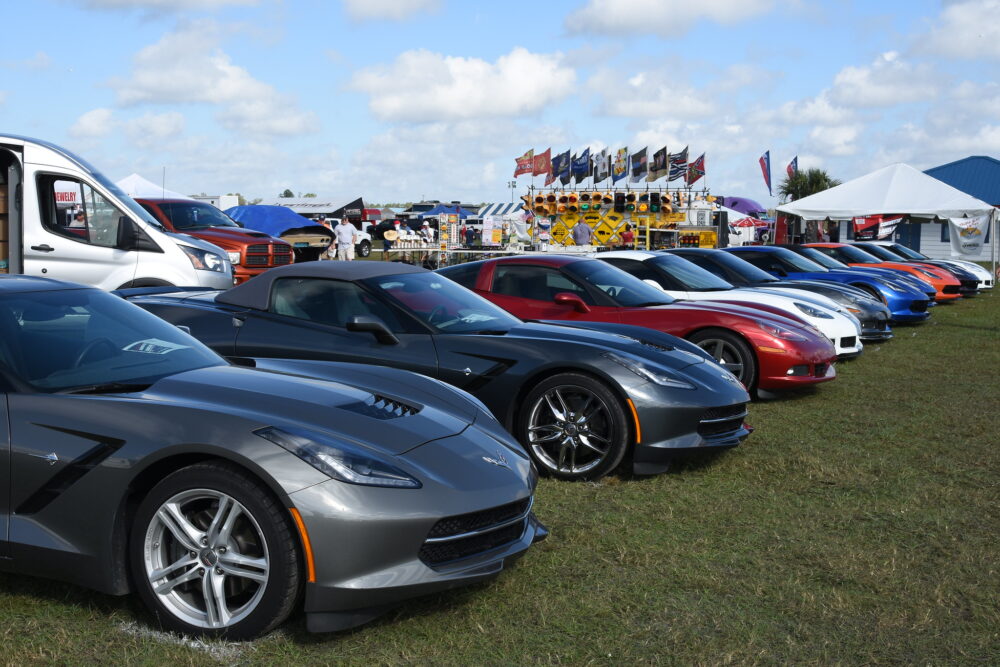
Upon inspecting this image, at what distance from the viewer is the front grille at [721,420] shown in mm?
5527

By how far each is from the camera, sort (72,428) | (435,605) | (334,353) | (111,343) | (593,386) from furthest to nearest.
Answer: (334,353) → (593,386) → (111,343) → (435,605) → (72,428)

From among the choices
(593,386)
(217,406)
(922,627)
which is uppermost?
(217,406)

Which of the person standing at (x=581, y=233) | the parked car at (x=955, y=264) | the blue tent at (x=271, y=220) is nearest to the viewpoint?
the parked car at (x=955, y=264)

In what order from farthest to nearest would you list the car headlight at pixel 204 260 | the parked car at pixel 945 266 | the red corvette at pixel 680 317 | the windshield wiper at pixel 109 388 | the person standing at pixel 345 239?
the person standing at pixel 345 239
the parked car at pixel 945 266
the car headlight at pixel 204 260
the red corvette at pixel 680 317
the windshield wiper at pixel 109 388

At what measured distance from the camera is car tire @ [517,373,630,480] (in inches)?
213

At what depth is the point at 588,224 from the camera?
26.5m

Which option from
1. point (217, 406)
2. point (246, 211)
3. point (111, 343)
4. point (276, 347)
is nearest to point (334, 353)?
point (276, 347)

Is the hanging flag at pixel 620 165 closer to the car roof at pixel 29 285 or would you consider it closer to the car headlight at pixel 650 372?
the car headlight at pixel 650 372

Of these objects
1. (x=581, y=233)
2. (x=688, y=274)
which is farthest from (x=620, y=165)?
(x=688, y=274)

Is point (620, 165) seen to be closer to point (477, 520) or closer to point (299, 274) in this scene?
point (299, 274)

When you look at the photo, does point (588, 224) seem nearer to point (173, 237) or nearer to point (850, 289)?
point (850, 289)

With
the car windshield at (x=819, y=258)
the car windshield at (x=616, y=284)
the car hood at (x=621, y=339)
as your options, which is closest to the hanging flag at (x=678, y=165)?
the car windshield at (x=819, y=258)

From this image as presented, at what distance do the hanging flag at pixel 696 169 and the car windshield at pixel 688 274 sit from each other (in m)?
21.3

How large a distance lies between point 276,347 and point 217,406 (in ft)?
9.13
